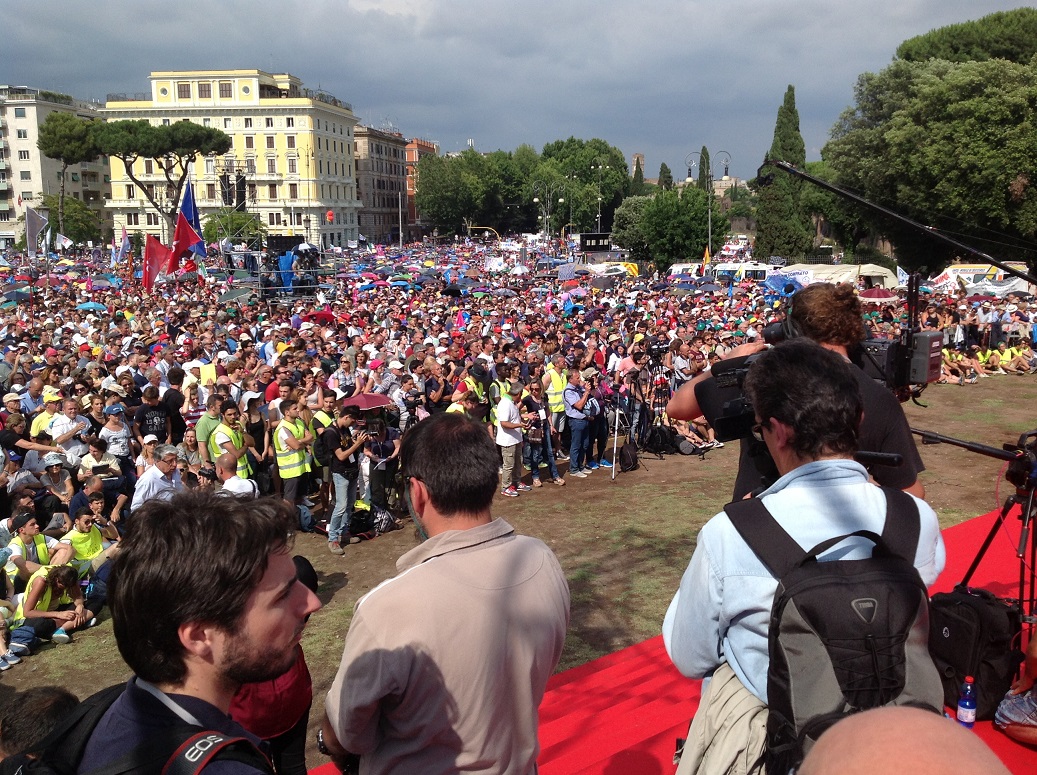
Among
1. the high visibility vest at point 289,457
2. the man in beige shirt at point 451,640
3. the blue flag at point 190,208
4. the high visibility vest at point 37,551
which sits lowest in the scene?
the high visibility vest at point 37,551

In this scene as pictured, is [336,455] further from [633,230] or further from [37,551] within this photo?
[633,230]

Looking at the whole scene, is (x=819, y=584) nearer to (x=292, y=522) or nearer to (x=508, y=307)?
(x=292, y=522)

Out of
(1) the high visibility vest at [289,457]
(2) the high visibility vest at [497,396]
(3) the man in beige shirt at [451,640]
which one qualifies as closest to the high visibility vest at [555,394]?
(2) the high visibility vest at [497,396]

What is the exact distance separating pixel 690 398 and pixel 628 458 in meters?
8.27

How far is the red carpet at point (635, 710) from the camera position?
3.09 meters

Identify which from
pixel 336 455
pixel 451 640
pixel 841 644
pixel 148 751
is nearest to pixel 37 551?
pixel 336 455

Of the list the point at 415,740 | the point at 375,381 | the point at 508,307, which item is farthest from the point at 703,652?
the point at 508,307

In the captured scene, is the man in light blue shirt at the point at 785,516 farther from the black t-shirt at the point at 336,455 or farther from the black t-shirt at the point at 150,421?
the black t-shirt at the point at 150,421

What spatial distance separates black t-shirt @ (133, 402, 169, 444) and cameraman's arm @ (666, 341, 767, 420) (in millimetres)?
7912

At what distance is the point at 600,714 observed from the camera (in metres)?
3.78

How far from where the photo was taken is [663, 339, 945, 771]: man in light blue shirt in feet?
5.73

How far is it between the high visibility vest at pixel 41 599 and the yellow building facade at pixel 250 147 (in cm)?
7985

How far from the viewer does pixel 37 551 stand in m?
6.52

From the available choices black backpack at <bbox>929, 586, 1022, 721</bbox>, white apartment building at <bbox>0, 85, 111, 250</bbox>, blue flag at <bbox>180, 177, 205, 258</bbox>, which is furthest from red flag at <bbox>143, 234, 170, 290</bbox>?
white apartment building at <bbox>0, 85, 111, 250</bbox>
